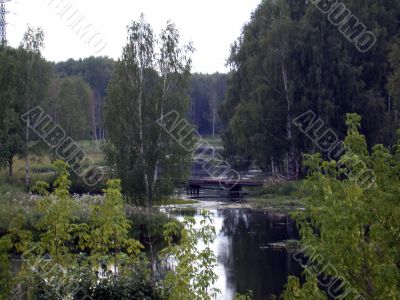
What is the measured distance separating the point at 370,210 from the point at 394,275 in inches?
39.7

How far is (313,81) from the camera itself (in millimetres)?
38281

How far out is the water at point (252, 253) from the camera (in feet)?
54.4

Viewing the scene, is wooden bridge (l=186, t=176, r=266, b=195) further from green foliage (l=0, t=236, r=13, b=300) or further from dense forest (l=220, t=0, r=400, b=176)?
green foliage (l=0, t=236, r=13, b=300)

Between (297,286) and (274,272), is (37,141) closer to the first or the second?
(274,272)

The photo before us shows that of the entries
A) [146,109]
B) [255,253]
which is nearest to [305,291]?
[255,253]

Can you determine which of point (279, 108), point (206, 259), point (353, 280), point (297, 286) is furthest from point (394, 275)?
point (279, 108)

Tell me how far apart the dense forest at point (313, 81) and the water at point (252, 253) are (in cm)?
789

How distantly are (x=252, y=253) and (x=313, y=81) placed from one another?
1913cm

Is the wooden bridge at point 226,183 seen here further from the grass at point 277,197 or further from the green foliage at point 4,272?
the green foliage at point 4,272

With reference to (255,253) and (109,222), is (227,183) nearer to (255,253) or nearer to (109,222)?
(255,253)

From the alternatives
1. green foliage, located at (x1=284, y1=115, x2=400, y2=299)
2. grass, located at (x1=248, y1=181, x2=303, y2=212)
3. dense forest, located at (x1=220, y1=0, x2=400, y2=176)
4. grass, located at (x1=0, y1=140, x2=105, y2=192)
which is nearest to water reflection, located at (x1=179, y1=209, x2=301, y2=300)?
grass, located at (x1=248, y1=181, x2=303, y2=212)

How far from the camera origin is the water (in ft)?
54.4

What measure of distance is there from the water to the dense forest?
7891mm

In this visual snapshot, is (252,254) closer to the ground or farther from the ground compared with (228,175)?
closer to the ground
